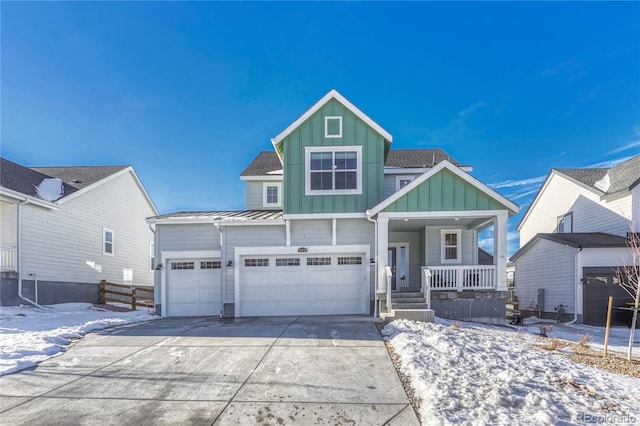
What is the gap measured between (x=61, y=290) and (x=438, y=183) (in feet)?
50.7

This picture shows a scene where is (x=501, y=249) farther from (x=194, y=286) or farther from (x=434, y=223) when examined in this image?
(x=194, y=286)

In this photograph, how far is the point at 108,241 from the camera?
1723cm

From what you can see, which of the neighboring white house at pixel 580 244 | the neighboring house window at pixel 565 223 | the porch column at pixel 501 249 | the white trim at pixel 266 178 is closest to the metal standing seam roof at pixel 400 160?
the white trim at pixel 266 178

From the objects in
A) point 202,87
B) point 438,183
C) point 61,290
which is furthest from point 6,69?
point 438,183

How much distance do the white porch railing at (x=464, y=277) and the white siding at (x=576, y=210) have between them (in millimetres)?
7052

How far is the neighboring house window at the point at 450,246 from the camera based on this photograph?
12828 millimetres

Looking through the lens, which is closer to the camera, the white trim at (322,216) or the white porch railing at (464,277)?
the white porch railing at (464,277)

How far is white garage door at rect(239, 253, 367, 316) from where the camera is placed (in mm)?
11766

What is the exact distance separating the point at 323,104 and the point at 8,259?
12.6 m

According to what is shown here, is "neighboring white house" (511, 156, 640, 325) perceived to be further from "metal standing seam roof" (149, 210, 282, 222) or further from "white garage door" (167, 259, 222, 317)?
"white garage door" (167, 259, 222, 317)

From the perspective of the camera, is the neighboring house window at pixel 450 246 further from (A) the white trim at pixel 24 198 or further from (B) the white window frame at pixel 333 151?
(A) the white trim at pixel 24 198

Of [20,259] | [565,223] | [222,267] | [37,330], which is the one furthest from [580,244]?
[20,259]

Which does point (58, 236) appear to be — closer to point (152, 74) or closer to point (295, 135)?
point (152, 74)

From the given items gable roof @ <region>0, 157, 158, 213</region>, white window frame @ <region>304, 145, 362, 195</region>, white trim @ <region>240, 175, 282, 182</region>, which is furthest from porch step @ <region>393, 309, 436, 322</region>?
gable roof @ <region>0, 157, 158, 213</region>
